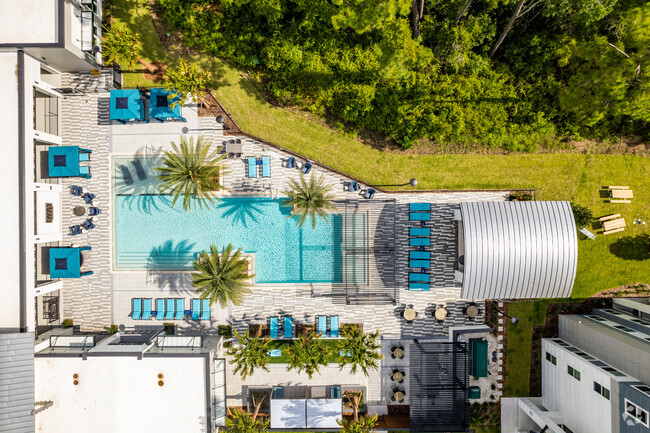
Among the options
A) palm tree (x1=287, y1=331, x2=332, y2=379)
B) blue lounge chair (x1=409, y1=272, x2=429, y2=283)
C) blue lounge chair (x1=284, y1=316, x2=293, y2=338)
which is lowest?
palm tree (x1=287, y1=331, x2=332, y2=379)

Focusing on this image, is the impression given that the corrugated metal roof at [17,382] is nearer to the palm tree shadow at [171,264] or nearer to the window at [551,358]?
the palm tree shadow at [171,264]

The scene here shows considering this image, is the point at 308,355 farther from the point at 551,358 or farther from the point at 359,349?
the point at 551,358

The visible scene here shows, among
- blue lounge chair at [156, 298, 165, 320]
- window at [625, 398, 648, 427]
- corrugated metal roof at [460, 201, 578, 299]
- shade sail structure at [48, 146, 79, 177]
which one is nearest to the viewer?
window at [625, 398, 648, 427]

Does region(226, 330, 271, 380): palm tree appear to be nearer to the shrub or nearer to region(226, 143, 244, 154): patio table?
region(226, 143, 244, 154): patio table

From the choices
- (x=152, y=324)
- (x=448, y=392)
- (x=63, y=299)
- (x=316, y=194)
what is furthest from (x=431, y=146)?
(x=63, y=299)

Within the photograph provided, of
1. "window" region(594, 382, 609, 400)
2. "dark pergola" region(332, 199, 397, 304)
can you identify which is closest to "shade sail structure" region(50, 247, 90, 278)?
"dark pergola" region(332, 199, 397, 304)
